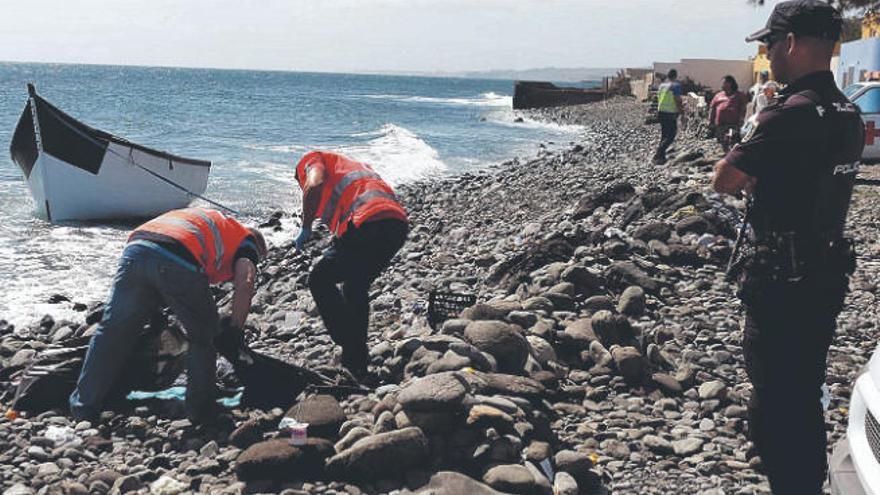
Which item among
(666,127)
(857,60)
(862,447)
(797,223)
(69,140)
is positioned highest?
(857,60)

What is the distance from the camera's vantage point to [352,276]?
5.09 m

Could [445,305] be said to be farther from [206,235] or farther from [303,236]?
[206,235]

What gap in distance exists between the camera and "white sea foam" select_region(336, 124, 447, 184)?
22828mm

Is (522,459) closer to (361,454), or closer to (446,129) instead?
(361,454)

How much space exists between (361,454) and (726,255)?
4721mm

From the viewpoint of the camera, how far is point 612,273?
6773mm

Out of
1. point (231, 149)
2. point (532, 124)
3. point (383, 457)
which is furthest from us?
point (532, 124)

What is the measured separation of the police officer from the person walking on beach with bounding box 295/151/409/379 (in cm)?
239

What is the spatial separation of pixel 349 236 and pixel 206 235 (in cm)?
81

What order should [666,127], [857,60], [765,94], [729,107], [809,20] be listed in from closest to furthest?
[809,20] → [765,94] → [729,107] → [666,127] → [857,60]

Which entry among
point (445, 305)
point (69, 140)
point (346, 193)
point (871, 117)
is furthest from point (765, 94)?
point (69, 140)

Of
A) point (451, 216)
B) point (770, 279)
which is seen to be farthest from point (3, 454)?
point (451, 216)

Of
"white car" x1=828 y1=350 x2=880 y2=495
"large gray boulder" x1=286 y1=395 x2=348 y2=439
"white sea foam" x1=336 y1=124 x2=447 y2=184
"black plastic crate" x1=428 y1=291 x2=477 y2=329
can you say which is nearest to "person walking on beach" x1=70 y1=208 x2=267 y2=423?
"large gray boulder" x1=286 y1=395 x2=348 y2=439

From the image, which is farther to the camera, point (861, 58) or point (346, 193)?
point (861, 58)
